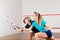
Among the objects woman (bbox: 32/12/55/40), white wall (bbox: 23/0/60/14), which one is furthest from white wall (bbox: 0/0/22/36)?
woman (bbox: 32/12/55/40)

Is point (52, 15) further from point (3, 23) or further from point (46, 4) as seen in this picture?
point (3, 23)

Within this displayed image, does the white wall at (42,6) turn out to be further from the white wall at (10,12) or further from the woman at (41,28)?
the woman at (41,28)

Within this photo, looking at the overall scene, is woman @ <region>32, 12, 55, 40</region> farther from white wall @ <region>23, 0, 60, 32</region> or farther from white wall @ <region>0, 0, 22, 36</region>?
white wall @ <region>23, 0, 60, 32</region>

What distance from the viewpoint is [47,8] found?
6.41 metres

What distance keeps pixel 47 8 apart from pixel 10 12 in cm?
159

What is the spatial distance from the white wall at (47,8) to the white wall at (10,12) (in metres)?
0.34

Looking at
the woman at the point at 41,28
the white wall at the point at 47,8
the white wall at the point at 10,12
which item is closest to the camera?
the woman at the point at 41,28

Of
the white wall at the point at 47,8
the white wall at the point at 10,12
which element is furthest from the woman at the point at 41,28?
the white wall at the point at 47,8

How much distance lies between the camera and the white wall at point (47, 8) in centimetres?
636

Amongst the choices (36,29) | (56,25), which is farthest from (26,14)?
(36,29)

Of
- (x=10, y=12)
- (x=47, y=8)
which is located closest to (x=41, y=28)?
(x=10, y=12)

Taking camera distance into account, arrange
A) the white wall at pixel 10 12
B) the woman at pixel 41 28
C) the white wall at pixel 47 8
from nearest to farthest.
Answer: the woman at pixel 41 28 → the white wall at pixel 10 12 → the white wall at pixel 47 8

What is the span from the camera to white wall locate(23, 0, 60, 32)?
6.36m

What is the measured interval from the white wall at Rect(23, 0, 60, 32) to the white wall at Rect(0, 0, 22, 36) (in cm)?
34
